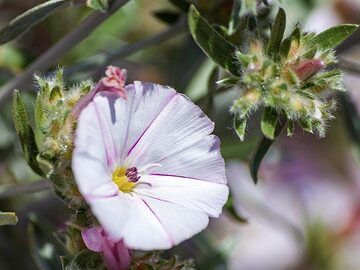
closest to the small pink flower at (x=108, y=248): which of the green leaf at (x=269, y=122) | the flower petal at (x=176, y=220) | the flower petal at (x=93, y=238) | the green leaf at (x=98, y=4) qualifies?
the flower petal at (x=93, y=238)

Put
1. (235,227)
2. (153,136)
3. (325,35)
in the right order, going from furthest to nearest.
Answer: (235,227) < (325,35) < (153,136)

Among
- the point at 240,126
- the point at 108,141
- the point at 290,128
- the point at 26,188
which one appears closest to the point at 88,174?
the point at 108,141

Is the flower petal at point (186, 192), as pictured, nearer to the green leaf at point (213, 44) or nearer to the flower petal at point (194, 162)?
the flower petal at point (194, 162)

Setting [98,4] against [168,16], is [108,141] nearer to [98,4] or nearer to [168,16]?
[98,4]

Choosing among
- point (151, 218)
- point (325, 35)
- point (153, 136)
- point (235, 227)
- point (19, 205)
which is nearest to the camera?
point (151, 218)

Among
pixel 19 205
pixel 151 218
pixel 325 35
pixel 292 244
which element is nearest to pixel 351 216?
pixel 292 244

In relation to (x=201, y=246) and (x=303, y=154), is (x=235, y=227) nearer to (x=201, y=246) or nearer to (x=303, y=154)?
(x=303, y=154)
